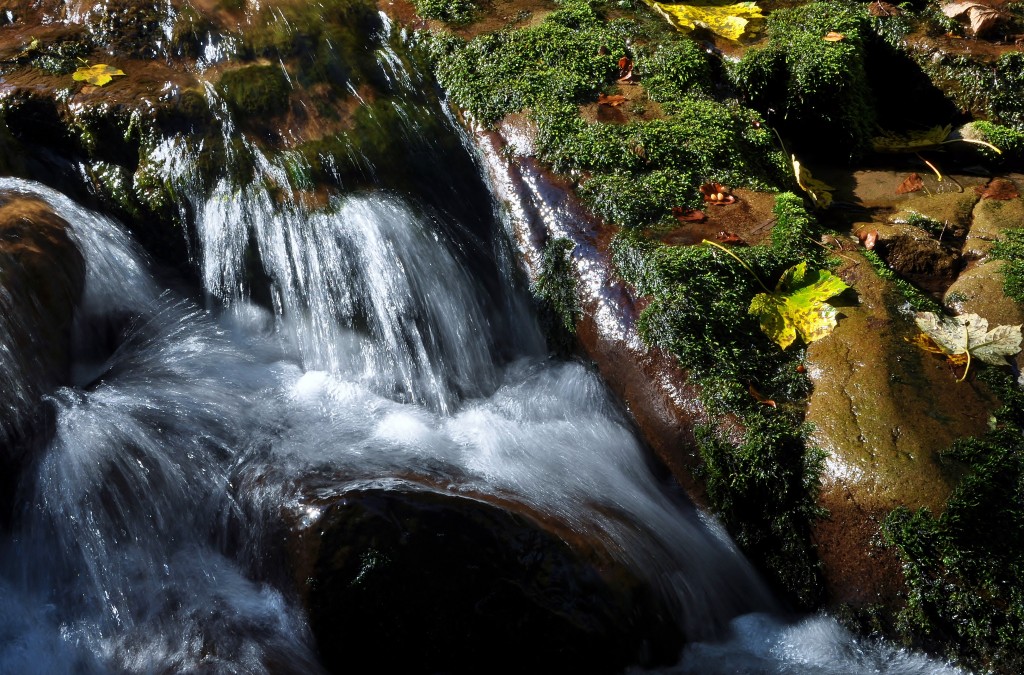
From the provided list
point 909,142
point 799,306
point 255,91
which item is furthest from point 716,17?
point 255,91

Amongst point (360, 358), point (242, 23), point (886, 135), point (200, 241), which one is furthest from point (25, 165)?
point (886, 135)

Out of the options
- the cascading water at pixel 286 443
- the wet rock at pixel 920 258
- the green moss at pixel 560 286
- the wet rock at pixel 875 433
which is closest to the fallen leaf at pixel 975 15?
the wet rock at pixel 920 258

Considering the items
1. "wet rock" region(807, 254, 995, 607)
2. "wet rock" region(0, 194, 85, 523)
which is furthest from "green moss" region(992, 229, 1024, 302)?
"wet rock" region(0, 194, 85, 523)

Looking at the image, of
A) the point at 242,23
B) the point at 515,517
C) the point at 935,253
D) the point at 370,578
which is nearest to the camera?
the point at 370,578

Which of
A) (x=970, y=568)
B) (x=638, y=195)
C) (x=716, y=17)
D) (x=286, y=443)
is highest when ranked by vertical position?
(x=716, y=17)

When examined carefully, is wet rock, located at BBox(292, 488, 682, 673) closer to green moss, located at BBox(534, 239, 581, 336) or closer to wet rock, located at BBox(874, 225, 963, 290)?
green moss, located at BBox(534, 239, 581, 336)

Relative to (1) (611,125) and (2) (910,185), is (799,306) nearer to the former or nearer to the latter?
(1) (611,125)

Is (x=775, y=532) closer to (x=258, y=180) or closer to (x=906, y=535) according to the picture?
(x=906, y=535)
